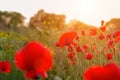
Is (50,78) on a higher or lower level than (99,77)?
lower

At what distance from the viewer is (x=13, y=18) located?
2238cm

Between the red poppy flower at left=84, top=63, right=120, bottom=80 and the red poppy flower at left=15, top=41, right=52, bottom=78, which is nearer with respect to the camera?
the red poppy flower at left=84, top=63, right=120, bottom=80

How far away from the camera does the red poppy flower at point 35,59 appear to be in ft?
4.42

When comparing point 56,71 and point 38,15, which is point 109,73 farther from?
point 38,15

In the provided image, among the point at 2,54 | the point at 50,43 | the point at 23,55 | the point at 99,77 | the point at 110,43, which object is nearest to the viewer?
the point at 99,77

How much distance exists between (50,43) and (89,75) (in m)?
6.10

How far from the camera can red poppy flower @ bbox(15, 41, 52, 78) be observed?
135cm

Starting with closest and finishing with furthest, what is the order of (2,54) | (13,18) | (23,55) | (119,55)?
(23,55)
(119,55)
(2,54)
(13,18)

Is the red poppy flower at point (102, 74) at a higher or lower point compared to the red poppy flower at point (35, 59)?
lower

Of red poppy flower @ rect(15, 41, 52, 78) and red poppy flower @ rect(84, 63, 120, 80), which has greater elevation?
red poppy flower @ rect(15, 41, 52, 78)

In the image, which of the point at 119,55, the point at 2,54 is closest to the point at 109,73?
the point at 119,55

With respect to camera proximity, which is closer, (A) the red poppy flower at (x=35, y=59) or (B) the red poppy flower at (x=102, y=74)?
(B) the red poppy flower at (x=102, y=74)

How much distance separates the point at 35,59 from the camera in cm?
136

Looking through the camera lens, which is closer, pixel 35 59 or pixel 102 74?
pixel 102 74
